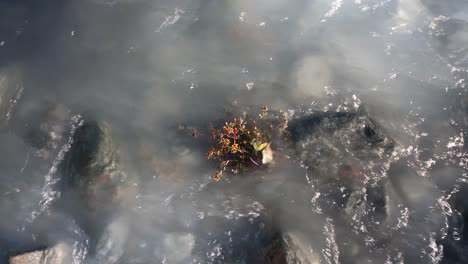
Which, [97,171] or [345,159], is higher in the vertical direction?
[97,171]

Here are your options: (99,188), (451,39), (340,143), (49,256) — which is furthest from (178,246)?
(451,39)

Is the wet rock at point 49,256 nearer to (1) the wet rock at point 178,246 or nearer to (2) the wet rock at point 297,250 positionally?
(1) the wet rock at point 178,246

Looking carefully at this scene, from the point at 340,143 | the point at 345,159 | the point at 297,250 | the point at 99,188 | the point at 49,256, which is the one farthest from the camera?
the point at 340,143

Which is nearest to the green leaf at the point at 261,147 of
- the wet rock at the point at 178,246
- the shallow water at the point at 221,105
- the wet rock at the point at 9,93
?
the shallow water at the point at 221,105

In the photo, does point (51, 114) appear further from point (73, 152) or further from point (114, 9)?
point (114, 9)

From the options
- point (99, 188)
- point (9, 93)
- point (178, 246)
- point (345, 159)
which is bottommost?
point (178, 246)

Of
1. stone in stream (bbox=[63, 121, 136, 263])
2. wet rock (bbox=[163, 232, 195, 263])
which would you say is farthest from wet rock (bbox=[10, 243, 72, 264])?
wet rock (bbox=[163, 232, 195, 263])

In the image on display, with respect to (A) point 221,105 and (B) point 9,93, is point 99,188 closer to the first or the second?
(A) point 221,105

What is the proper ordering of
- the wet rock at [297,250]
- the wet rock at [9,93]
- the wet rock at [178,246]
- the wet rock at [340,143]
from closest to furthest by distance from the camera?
the wet rock at [297,250], the wet rock at [178,246], the wet rock at [340,143], the wet rock at [9,93]
